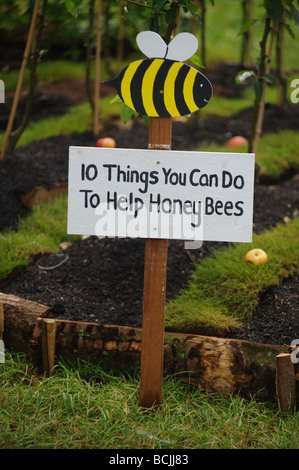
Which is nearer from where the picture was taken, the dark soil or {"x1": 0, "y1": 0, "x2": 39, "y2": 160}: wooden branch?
the dark soil

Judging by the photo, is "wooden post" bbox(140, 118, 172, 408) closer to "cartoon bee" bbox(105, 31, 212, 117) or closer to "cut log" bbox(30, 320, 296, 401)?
"cartoon bee" bbox(105, 31, 212, 117)

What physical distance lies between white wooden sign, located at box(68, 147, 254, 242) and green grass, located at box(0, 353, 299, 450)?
803mm

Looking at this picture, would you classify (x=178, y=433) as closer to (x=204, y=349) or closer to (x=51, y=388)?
(x=204, y=349)

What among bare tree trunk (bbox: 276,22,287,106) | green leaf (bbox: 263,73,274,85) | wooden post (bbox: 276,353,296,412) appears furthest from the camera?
bare tree trunk (bbox: 276,22,287,106)

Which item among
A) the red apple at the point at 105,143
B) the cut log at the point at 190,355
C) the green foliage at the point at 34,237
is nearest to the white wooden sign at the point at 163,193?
the cut log at the point at 190,355

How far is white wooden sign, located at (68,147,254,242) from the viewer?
6.24 ft

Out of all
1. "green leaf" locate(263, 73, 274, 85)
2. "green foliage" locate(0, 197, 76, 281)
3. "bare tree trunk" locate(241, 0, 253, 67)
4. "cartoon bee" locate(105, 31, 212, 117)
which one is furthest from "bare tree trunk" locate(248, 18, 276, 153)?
"bare tree trunk" locate(241, 0, 253, 67)

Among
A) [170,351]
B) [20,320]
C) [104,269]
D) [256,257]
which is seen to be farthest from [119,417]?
[256,257]

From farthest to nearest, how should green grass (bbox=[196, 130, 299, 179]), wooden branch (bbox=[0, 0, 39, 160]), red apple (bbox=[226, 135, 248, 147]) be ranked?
red apple (bbox=[226, 135, 248, 147]) < green grass (bbox=[196, 130, 299, 179]) < wooden branch (bbox=[0, 0, 39, 160])

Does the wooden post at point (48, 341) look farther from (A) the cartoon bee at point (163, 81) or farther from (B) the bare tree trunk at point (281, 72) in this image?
(B) the bare tree trunk at point (281, 72)

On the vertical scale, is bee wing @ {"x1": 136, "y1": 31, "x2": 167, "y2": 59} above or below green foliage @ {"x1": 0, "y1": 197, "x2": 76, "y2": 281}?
above

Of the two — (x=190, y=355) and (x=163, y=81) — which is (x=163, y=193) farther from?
(x=190, y=355)

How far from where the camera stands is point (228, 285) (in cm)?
270

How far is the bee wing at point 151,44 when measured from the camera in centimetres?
185
